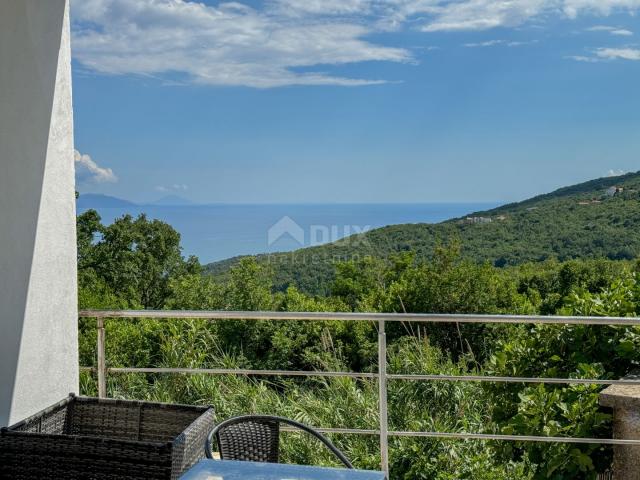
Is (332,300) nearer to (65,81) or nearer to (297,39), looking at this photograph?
(65,81)

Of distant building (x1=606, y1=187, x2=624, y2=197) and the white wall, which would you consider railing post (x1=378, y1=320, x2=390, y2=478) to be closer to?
the white wall

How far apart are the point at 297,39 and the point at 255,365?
21.5 metres

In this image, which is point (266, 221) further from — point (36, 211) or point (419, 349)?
point (36, 211)

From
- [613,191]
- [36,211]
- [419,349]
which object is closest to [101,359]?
[36,211]

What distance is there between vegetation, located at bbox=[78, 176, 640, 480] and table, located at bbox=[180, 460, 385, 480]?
1.64m

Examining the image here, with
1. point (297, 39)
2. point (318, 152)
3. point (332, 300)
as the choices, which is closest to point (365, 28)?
point (297, 39)

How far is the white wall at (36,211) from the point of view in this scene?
8.02ft

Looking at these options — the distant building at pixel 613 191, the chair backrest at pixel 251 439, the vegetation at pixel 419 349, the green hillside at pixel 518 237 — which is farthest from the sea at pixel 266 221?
the chair backrest at pixel 251 439

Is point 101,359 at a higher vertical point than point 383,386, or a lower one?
higher

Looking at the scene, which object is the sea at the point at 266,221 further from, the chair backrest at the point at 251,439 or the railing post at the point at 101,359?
the chair backrest at the point at 251,439

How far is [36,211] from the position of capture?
259cm

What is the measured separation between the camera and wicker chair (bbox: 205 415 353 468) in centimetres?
211

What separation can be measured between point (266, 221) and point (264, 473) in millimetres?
23016

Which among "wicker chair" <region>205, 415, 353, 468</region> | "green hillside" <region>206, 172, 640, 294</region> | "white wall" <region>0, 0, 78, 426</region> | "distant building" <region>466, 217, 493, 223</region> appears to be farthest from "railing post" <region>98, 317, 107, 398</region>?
"distant building" <region>466, 217, 493, 223</region>
